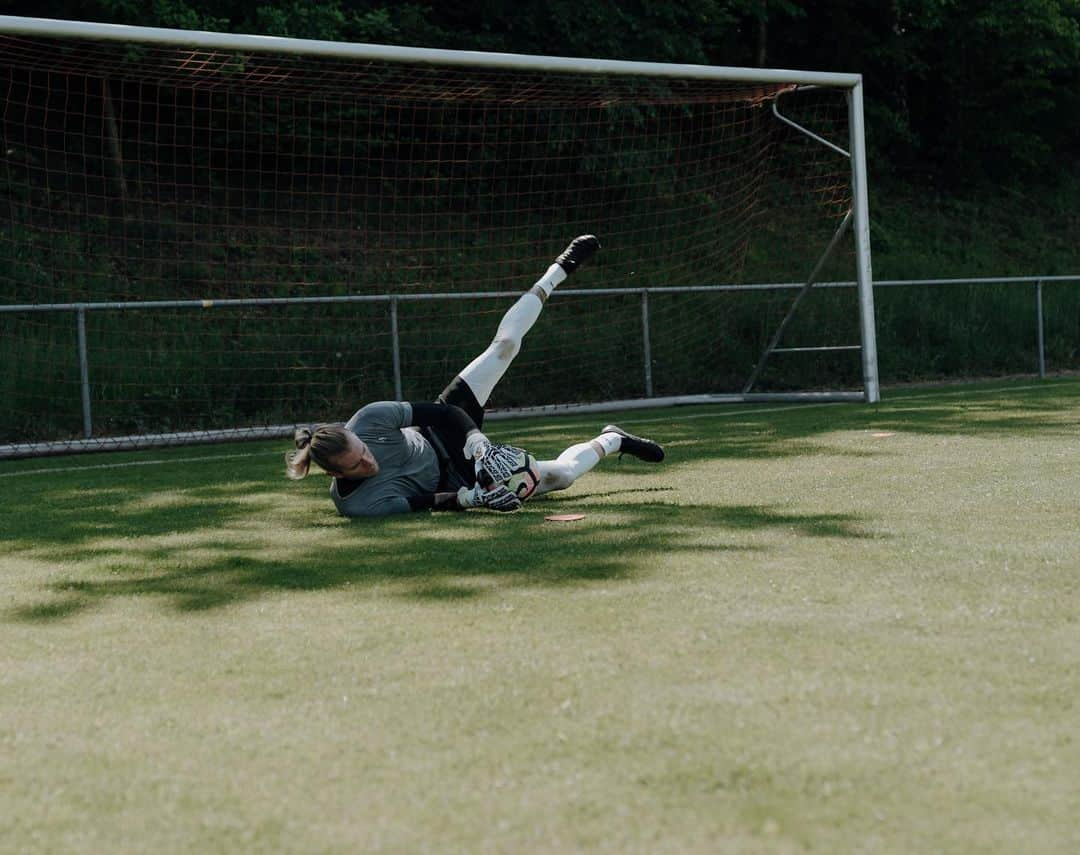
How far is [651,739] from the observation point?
119 inches

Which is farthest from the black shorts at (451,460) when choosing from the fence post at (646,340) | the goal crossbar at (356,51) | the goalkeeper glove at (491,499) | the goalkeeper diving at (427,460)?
the fence post at (646,340)

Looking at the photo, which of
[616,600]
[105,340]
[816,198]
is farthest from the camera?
[816,198]

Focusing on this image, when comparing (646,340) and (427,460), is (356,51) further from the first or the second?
(646,340)

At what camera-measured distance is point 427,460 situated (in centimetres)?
707

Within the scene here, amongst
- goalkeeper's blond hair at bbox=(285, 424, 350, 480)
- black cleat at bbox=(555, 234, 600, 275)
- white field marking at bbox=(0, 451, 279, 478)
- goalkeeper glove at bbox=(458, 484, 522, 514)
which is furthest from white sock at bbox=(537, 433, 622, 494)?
white field marking at bbox=(0, 451, 279, 478)

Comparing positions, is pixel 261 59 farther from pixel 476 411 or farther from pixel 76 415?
pixel 476 411

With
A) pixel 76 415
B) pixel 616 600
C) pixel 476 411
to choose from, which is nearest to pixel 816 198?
pixel 76 415

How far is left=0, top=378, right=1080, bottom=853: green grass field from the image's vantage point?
263 centimetres

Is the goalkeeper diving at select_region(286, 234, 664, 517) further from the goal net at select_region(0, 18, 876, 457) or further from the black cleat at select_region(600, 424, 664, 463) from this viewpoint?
the goal net at select_region(0, 18, 876, 457)

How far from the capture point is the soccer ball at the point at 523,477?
6.80m

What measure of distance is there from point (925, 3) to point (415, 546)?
22.1m

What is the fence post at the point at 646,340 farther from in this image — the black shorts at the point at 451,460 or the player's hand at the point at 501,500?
the player's hand at the point at 501,500

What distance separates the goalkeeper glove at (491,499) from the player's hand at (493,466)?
0.05 metres

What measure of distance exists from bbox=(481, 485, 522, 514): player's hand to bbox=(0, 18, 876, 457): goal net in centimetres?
499
